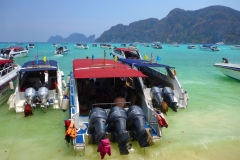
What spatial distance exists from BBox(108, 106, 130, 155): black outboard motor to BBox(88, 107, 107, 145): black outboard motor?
0.26 meters

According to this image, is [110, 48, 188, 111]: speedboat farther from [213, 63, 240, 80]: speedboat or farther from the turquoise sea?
[213, 63, 240, 80]: speedboat

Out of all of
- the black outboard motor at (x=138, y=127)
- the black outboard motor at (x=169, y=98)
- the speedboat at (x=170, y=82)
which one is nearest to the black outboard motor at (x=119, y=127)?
the black outboard motor at (x=138, y=127)

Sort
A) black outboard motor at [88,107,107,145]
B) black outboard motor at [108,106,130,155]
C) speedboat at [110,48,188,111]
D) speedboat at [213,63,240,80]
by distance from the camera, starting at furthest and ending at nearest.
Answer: speedboat at [213,63,240,80]
speedboat at [110,48,188,111]
black outboard motor at [88,107,107,145]
black outboard motor at [108,106,130,155]

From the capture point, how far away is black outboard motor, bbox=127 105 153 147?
612 centimetres

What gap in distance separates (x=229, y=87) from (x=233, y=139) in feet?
33.5

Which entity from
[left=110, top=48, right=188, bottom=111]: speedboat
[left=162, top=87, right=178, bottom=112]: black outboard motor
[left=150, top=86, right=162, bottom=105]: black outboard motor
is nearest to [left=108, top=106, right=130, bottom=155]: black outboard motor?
[left=150, top=86, right=162, bottom=105]: black outboard motor

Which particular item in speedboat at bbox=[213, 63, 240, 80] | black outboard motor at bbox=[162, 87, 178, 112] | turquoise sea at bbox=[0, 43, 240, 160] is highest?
speedboat at bbox=[213, 63, 240, 80]

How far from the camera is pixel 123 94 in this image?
361 inches

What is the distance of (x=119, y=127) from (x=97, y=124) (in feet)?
2.28

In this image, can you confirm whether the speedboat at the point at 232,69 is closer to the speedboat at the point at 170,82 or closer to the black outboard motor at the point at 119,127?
the speedboat at the point at 170,82

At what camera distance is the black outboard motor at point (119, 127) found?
5973mm

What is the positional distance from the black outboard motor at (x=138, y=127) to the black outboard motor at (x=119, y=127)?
0.80 feet

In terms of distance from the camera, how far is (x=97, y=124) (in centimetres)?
635

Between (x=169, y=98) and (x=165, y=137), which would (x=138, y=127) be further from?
(x=169, y=98)
